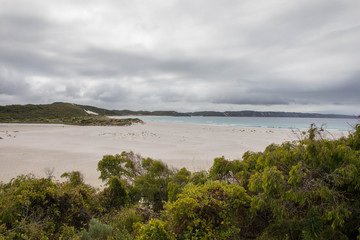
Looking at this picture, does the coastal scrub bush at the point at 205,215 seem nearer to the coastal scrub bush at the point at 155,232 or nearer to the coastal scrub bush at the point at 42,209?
the coastal scrub bush at the point at 155,232

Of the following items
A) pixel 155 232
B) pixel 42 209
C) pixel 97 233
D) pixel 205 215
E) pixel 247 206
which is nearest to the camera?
pixel 155 232

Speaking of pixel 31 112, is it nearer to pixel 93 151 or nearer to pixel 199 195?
pixel 93 151

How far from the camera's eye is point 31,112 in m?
92.4

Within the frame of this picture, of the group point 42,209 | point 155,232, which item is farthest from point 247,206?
point 42,209

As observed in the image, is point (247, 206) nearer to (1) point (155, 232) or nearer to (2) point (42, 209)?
(1) point (155, 232)

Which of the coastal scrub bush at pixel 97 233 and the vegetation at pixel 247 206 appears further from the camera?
the coastal scrub bush at pixel 97 233

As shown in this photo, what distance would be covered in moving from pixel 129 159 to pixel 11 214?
5.02 metres

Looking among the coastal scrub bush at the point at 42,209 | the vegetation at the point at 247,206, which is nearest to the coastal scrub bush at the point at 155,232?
the vegetation at the point at 247,206

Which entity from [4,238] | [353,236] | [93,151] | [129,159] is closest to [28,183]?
[4,238]

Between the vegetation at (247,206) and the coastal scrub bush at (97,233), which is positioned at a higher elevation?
the vegetation at (247,206)

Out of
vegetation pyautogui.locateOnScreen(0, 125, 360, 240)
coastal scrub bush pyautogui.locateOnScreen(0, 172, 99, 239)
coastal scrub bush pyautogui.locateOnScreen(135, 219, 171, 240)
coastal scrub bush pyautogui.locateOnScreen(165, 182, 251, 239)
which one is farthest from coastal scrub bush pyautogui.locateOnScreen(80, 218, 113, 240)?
coastal scrub bush pyautogui.locateOnScreen(165, 182, 251, 239)

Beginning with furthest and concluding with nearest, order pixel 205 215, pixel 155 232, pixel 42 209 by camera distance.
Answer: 1. pixel 42 209
2. pixel 205 215
3. pixel 155 232

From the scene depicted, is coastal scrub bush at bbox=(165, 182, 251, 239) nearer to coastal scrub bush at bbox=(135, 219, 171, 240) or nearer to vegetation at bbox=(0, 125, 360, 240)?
vegetation at bbox=(0, 125, 360, 240)

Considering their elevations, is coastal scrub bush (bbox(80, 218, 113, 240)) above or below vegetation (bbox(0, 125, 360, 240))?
below
